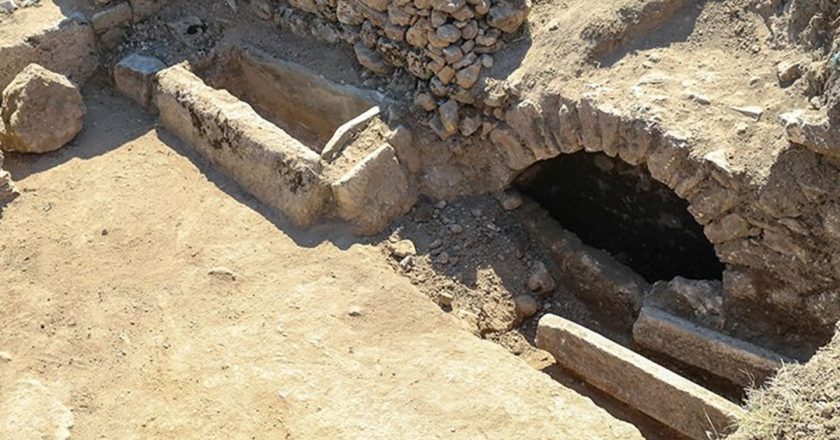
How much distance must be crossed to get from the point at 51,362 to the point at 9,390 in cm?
30

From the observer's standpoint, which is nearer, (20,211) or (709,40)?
(709,40)

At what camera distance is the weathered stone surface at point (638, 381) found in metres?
4.93

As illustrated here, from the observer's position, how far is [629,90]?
233 inches

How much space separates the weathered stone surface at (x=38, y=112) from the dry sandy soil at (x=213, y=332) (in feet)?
0.52

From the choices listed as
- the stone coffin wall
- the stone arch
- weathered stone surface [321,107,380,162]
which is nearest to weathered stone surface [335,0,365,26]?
the stone coffin wall

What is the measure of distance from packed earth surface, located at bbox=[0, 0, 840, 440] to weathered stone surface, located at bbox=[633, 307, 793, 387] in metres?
0.02

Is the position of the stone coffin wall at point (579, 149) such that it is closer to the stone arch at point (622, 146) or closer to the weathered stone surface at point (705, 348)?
the stone arch at point (622, 146)

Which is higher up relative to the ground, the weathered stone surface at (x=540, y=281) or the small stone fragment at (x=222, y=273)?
the weathered stone surface at (x=540, y=281)

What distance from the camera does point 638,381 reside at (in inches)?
205

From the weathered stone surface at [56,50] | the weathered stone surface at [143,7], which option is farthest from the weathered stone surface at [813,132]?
the weathered stone surface at [56,50]

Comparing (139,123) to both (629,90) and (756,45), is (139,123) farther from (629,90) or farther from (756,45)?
(756,45)

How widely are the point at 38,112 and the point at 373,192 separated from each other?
278 centimetres

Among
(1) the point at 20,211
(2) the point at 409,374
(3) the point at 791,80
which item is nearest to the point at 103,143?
(1) the point at 20,211

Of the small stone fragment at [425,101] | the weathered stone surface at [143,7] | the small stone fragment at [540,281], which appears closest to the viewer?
the small stone fragment at [540,281]
